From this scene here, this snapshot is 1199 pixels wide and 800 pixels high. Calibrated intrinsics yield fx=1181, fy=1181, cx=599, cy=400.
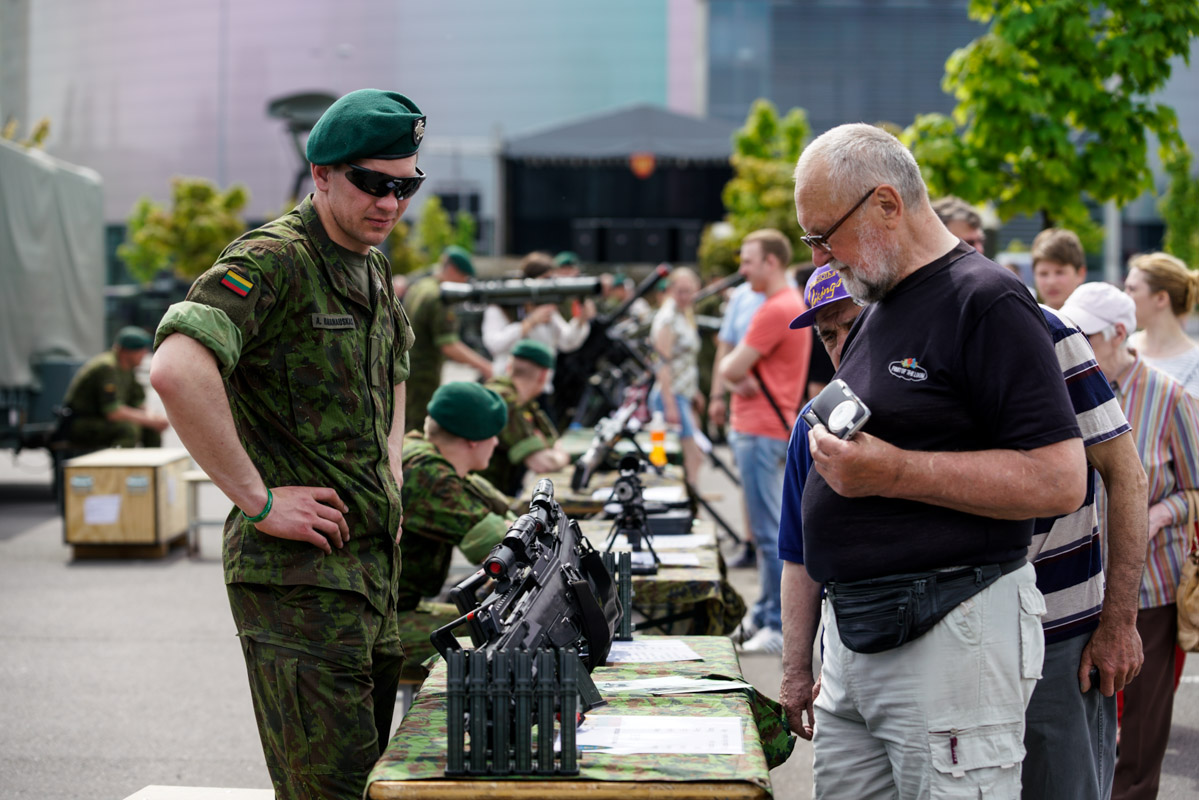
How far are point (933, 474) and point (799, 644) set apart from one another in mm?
830

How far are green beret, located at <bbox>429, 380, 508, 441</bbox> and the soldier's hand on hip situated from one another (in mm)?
1580

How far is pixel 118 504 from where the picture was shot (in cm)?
902

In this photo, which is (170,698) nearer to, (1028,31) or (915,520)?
(915,520)

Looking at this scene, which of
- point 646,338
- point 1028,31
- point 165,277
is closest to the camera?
point 1028,31

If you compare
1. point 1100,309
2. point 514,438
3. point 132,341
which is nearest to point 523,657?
point 1100,309

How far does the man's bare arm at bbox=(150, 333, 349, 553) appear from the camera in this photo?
240 cm

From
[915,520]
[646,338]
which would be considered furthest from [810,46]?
[915,520]

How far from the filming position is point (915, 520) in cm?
234

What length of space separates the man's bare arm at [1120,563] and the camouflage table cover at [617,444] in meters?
4.29

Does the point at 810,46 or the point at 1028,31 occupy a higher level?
the point at 810,46

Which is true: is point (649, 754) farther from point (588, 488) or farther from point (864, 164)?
point (588, 488)

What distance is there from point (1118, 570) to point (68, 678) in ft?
17.3

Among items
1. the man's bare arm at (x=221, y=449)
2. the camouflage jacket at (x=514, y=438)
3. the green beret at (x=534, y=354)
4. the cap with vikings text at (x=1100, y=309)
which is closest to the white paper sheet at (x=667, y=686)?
the man's bare arm at (x=221, y=449)

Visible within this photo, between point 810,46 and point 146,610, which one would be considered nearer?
point 146,610
